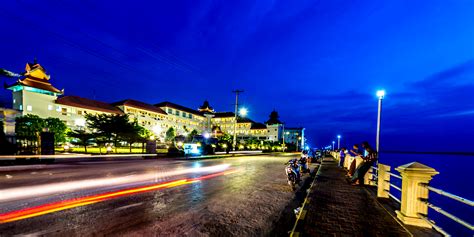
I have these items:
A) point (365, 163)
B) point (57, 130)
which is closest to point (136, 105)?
point (57, 130)

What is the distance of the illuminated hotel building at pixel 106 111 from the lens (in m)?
48.1

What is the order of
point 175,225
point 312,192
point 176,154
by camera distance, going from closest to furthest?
point 175,225, point 312,192, point 176,154

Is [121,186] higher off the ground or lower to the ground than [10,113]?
lower

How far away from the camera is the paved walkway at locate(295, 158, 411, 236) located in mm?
4195

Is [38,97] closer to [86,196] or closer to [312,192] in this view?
[86,196]

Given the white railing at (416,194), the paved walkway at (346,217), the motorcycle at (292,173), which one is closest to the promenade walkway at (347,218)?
the paved walkway at (346,217)

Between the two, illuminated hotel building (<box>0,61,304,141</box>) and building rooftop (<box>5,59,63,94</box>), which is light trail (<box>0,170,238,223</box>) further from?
building rooftop (<box>5,59,63,94</box>)

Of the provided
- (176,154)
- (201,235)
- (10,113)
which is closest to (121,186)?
(201,235)

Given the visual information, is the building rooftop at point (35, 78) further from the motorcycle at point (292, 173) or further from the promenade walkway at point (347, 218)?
the promenade walkway at point (347, 218)

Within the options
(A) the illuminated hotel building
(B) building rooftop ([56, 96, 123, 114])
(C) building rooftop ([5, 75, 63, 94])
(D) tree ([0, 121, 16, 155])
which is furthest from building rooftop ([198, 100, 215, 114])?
(D) tree ([0, 121, 16, 155])

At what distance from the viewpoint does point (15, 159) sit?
14469mm

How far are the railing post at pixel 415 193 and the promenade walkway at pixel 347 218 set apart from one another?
0.28 meters

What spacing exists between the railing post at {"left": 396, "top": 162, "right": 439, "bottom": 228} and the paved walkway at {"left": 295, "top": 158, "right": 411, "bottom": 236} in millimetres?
360

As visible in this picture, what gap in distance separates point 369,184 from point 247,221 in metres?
7.18
